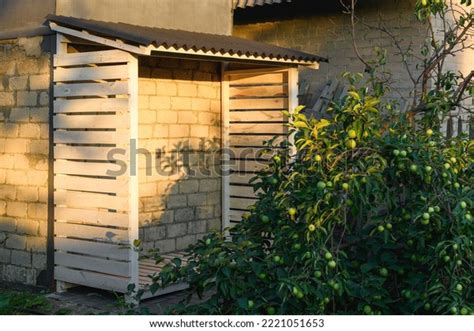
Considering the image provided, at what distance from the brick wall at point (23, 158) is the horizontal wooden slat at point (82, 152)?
28cm

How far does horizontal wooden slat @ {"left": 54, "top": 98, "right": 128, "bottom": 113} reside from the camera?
300 inches

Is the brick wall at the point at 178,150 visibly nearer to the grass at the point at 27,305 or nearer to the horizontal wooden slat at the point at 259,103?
the horizontal wooden slat at the point at 259,103

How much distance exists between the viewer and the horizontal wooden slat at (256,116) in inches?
389

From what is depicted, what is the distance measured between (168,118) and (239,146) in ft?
4.27

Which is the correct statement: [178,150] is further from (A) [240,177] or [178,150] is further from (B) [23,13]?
(B) [23,13]

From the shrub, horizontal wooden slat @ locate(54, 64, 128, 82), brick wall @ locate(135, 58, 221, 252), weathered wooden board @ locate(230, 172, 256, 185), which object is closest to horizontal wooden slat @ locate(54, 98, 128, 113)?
horizontal wooden slat @ locate(54, 64, 128, 82)

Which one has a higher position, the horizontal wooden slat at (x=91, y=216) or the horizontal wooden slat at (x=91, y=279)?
the horizontal wooden slat at (x=91, y=216)

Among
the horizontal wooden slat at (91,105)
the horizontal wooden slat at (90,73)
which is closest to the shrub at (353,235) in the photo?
the horizontal wooden slat at (91,105)

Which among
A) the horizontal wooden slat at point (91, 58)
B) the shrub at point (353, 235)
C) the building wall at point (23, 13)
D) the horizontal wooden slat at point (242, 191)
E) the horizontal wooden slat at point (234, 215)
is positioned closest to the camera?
the shrub at point (353, 235)

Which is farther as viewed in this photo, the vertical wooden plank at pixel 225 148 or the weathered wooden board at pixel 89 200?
the vertical wooden plank at pixel 225 148

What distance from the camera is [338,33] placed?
12.0 meters

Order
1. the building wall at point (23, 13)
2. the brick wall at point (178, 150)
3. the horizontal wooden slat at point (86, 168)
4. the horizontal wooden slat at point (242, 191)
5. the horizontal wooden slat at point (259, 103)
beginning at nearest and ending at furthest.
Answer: the horizontal wooden slat at point (86, 168)
the building wall at point (23, 13)
the brick wall at point (178, 150)
the horizontal wooden slat at point (259, 103)
the horizontal wooden slat at point (242, 191)

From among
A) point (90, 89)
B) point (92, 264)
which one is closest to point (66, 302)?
point (92, 264)

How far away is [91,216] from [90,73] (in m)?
1.50
